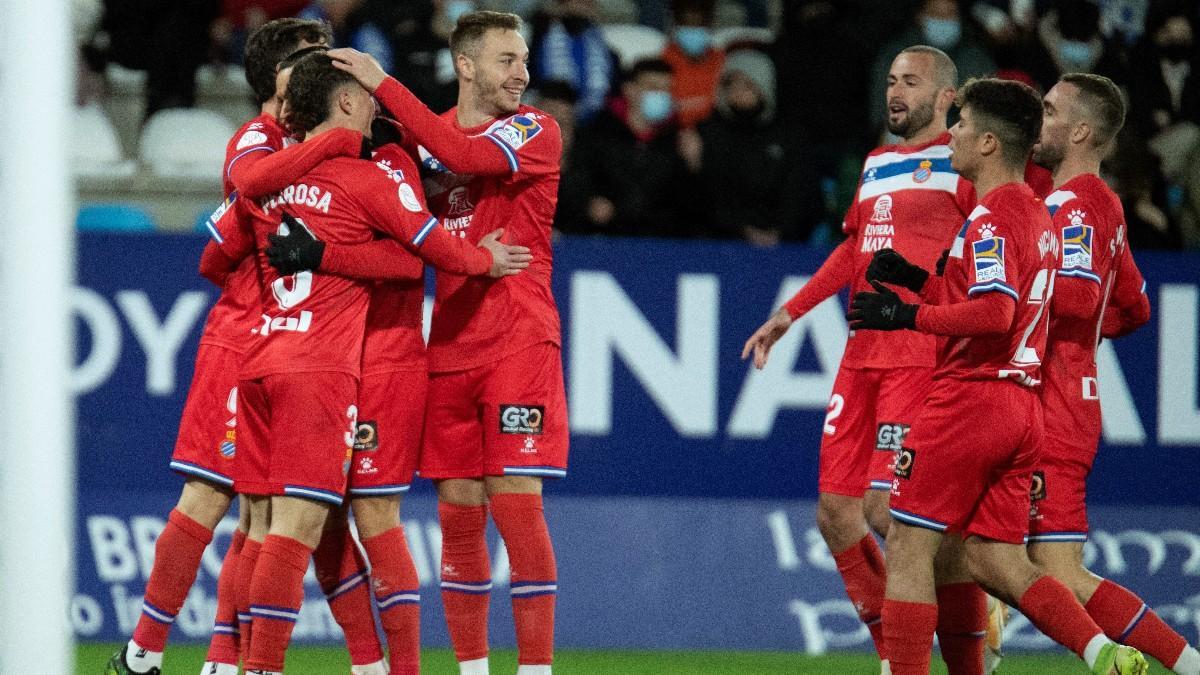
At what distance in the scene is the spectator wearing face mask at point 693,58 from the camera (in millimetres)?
10742

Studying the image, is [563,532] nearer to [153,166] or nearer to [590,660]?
[590,660]

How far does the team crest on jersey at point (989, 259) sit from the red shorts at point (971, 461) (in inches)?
14.0

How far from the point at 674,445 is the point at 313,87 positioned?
3571 millimetres

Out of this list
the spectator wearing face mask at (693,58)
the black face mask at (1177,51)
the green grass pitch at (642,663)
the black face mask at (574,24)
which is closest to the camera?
the green grass pitch at (642,663)

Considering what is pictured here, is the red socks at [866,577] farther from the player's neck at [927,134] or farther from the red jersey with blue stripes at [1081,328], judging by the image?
the player's neck at [927,134]

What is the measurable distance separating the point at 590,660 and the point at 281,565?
292 cm

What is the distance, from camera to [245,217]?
5.68m

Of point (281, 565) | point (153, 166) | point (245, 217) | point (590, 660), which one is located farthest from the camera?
point (153, 166)

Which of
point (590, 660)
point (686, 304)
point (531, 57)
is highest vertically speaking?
point (531, 57)

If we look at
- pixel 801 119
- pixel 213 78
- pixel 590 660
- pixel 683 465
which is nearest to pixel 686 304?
pixel 683 465

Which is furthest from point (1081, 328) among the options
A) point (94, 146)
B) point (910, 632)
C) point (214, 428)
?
point (94, 146)

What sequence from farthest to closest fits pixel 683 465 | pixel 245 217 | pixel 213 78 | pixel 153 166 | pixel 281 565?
pixel 213 78 → pixel 153 166 → pixel 683 465 → pixel 245 217 → pixel 281 565

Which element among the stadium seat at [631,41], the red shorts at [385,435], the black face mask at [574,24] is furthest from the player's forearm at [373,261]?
the stadium seat at [631,41]

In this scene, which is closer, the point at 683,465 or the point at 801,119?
the point at 683,465
